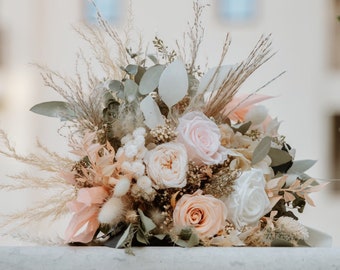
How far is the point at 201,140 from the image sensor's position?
1.05 meters

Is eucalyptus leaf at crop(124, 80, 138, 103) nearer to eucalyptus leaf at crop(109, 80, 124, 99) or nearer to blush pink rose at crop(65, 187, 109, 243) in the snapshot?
eucalyptus leaf at crop(109, 80, 124, 99)

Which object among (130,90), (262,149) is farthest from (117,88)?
(262,149)

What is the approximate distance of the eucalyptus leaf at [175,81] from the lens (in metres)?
1.06

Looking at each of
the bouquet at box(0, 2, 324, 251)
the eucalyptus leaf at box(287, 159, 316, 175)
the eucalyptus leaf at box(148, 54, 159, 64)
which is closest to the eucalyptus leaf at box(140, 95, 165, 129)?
the bouquet at box(0, 2, 324, 251)

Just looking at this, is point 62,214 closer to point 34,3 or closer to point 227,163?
point 227,163

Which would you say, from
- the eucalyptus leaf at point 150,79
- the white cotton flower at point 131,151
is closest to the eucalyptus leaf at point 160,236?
the white cotton flower at point 131,151

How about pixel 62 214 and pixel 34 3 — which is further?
pixel 34 3

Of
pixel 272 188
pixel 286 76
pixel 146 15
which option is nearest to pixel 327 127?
pixel 286 76

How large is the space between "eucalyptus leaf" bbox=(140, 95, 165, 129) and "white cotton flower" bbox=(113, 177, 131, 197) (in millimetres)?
97

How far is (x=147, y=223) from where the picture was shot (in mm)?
967

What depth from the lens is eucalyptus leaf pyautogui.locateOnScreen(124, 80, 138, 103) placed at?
106cm

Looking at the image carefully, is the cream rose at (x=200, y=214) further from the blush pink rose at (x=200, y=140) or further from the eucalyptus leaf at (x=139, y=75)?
the eucalyptus leaf at (x=139, y=75)

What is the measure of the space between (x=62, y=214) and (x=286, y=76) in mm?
6570

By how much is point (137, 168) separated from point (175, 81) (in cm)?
15
